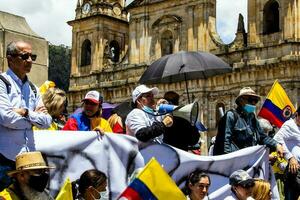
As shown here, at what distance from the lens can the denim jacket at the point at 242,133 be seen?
7078 millimetres

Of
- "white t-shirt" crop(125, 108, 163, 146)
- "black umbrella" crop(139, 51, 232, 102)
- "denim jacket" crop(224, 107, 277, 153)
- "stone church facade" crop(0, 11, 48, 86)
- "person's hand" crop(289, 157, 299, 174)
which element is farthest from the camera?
"black umbrella" crop(139, 51, 232, 102)

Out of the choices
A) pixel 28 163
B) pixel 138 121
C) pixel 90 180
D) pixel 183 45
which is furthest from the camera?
pixel 183 45

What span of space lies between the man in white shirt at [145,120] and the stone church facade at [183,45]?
2151 cm

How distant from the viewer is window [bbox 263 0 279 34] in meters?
29.7

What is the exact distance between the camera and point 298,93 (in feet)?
88.9

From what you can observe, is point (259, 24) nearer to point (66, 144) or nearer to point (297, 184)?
point (297, 184)

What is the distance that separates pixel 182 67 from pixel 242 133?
18.8 ft

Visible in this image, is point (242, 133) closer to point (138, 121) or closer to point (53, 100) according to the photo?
point (138, 121)

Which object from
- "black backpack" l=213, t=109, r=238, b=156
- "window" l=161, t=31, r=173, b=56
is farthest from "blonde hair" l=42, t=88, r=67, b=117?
"window" l=161, t=31, r=173, b=56

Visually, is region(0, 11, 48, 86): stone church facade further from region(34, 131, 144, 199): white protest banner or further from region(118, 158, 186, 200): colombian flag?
region(118, 158, 186, 200): colombian flag

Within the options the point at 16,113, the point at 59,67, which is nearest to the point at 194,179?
the point at 16,113

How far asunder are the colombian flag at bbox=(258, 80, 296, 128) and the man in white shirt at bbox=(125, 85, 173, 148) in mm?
6066

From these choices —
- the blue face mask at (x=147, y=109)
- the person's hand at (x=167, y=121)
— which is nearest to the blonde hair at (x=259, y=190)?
the person's hand at (x=167, y=121)

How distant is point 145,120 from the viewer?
20.6 feet
